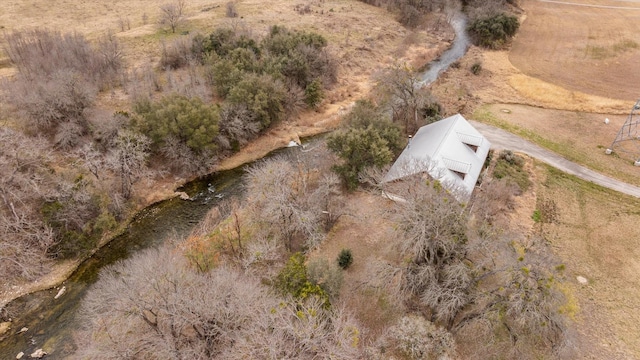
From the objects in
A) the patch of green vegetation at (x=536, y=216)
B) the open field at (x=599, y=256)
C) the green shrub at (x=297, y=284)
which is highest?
the green shrub at (x=297, y=284)

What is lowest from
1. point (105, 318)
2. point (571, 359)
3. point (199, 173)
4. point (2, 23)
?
point (571, 359)

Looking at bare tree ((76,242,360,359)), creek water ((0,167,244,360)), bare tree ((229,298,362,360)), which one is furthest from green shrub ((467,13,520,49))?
bare tree ((229,298,362,360))

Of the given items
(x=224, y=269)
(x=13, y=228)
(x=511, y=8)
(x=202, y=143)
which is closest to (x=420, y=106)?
(x=202, y=143)

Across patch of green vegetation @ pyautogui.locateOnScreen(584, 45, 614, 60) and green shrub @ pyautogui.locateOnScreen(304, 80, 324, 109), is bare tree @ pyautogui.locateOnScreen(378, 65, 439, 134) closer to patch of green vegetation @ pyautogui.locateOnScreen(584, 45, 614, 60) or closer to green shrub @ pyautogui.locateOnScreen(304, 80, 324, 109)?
green shrub @ pyautogui.locateOnScreen(304, 80, 324, 109)

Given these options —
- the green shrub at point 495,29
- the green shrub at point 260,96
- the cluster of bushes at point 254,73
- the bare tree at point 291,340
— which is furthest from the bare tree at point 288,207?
the green shrub at point 495,29

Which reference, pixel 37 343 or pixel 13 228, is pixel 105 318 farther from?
pixel 13 228

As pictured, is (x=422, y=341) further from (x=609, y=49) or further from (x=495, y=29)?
(x=609, y=49)

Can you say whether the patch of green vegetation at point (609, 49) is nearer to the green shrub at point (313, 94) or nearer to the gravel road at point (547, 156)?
the gravel road at point (547, 156)
